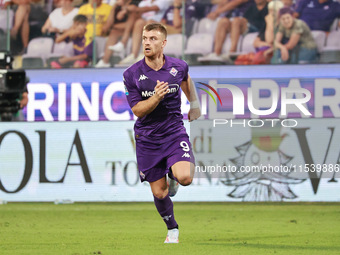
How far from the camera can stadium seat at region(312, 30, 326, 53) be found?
1670 centimetres

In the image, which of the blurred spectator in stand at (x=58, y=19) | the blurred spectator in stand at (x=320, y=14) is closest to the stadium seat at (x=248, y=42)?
the blurred spectator in stand at (x=320, y=14)

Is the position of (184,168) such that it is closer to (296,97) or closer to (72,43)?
(296,97)

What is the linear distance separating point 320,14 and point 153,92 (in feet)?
34.1

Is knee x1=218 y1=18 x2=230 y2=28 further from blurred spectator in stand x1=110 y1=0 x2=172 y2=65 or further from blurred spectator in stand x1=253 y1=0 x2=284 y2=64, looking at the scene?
blurred spectator in stand x1=110 y1=0 x2=172 y2=65

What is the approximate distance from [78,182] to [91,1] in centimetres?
492

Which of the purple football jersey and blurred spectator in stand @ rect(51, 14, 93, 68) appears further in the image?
blurred spectator in stand @ rect(51, 14, 93, 68)

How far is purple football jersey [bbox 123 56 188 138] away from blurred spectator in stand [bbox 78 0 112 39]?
10.3m

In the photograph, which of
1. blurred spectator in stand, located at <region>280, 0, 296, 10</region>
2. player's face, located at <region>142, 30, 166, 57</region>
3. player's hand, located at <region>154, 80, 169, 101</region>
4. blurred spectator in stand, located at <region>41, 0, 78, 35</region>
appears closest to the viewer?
player's hand, located at <region>154, 80, 169, 101</region>

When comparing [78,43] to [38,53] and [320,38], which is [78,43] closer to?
[38,53]

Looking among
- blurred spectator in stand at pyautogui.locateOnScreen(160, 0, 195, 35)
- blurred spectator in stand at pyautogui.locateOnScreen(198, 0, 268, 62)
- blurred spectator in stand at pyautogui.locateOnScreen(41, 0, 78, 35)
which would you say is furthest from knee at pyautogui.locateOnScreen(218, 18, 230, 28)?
blurred spectator in stand at pyautogui.locateOnScreen(41, 0, 78, 35)

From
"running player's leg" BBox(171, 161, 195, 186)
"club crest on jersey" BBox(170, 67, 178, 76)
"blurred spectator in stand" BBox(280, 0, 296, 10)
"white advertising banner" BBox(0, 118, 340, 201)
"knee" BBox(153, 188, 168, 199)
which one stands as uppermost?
"blurred spectator in stand" BBox(280, 0, 296, 10)

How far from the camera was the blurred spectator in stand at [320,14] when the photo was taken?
1680 cm

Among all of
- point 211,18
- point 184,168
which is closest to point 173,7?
point 211,18

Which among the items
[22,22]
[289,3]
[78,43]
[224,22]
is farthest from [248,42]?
[22,22]
